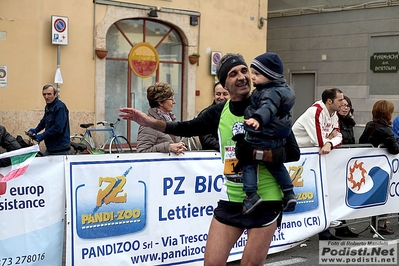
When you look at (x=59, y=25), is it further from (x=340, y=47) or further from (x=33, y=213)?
(x=340, y=47)

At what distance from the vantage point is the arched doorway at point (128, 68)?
711 inches

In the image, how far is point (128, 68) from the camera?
1834 centimetres

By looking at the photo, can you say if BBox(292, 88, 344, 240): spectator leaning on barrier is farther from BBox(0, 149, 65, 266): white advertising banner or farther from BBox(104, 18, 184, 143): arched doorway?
BBox(104, 18, 184, 143): arched doorway

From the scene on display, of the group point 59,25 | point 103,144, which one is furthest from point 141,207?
point 59,25

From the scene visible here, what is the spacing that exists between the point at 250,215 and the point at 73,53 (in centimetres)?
1310

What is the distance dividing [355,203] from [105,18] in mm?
10839

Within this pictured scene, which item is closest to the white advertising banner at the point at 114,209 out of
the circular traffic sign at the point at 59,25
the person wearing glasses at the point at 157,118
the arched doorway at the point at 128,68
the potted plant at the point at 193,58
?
the person wearing glasses at the point at 157,118

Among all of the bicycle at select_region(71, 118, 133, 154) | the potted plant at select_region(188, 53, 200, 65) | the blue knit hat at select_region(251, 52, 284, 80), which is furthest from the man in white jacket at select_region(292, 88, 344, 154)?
the potted plant at select_region(188, 53, 200, 65)

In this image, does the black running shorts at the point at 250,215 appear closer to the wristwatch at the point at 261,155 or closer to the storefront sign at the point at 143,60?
the wristwatch at the point at 261,155

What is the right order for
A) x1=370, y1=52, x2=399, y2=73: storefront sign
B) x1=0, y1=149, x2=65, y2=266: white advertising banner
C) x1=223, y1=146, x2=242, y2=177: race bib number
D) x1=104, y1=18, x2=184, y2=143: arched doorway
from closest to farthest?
x1=223, y1=146, x2=242, y2=177: race bib number, x1=0, y1=149, x2=65, y2=266: white advertising banner, x1=104, y1=18, x2=184, y2=143: arched doorway, x1=370, y1=52, x2=399, y2=73: storefront sign

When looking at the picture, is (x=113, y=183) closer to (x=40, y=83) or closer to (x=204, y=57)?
(x=40, y=83)

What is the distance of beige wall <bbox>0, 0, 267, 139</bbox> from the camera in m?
15.6

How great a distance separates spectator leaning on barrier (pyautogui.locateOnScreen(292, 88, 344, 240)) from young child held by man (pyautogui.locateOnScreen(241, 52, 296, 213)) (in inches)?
134

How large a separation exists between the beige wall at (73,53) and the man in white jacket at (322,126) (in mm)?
9554
